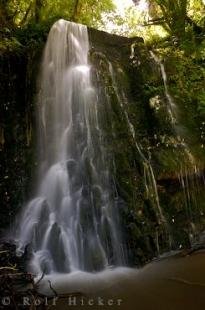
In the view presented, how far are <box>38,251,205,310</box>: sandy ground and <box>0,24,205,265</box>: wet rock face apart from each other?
0.71 meters

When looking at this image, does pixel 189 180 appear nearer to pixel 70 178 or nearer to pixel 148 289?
pixel 70 178

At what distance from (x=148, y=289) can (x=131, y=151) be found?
3.02 metres

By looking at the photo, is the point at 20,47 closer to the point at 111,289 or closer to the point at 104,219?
the point at 104,219

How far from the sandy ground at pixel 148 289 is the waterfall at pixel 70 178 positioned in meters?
0.69

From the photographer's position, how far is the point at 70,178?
6484 millimetres

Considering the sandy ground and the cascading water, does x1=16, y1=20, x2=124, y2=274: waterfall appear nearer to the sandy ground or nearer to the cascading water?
the sandy ground

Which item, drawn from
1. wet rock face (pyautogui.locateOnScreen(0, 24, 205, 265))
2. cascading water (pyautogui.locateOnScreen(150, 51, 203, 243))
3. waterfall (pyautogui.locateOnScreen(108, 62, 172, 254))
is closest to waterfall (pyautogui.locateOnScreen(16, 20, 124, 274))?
wet rock face (pyautogui.locateOnScreen(0, 24, 205, 265))

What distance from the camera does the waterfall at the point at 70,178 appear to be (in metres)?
5.64

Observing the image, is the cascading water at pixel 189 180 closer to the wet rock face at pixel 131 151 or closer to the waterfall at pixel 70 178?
the wet rock face at pixel 131 151

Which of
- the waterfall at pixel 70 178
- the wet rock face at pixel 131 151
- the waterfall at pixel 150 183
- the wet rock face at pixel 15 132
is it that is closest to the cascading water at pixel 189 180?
the wet rock face at pixel 131 151

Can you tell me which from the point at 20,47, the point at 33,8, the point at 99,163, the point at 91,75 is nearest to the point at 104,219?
the point at 99,163

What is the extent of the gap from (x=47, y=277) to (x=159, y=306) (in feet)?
6.24

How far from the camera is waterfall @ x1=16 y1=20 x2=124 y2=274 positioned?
5645 millimetres

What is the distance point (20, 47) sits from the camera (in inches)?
314
